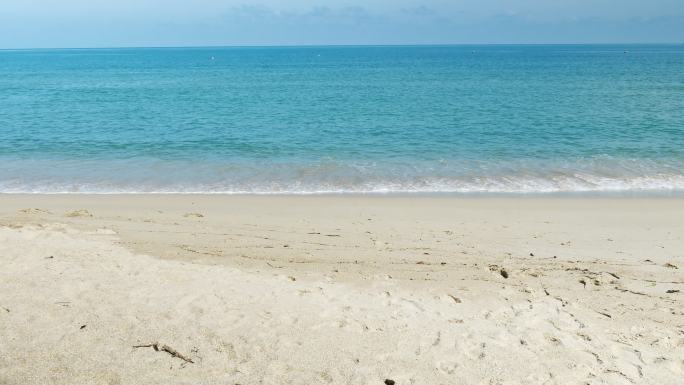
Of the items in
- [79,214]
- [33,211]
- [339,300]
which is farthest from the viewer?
[33,211]

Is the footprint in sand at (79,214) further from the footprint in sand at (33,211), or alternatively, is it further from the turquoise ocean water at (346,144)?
the turquoise ocean water at (346,144)

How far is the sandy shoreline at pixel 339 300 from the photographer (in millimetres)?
5203

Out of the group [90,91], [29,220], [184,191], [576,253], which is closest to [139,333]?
[29,220]

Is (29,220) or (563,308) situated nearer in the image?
(563,308)

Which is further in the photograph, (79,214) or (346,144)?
(346,144)

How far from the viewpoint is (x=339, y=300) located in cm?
674

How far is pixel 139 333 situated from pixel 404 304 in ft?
10.0

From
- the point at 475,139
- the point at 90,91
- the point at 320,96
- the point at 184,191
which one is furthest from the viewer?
the point at 90,91

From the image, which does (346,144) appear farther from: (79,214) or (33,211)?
(33,211)

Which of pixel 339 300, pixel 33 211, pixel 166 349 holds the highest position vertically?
pixel 166 349

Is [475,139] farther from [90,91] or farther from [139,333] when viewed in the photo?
[90,91]

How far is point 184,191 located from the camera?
1523 cm

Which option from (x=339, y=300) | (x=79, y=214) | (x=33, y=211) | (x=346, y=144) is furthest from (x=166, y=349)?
(x=346, y=144)

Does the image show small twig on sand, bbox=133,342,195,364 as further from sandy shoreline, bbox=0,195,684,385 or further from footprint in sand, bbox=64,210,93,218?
footprint in sand, bbox=64,210,93,218
